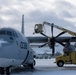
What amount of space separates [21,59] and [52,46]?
1028cm

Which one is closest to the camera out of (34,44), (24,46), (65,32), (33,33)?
(24,46)

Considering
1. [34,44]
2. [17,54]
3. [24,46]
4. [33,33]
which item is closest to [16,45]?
[17,54]

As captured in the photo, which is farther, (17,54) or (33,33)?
(33,33)

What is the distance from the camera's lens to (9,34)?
14.9m

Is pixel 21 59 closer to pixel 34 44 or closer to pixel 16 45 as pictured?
pixel 16 45

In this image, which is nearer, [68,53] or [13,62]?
[13,62]

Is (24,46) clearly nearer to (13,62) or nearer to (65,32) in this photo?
(13,62)

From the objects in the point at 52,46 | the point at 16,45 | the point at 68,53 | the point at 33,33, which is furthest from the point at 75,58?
the point at 16,45

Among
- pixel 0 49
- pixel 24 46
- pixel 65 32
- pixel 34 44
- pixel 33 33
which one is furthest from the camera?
pixel 34 44

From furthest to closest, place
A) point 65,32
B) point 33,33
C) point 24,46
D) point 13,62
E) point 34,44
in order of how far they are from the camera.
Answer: point 34,44, point 65,32, point 33,33, point 24,46, point 13,62

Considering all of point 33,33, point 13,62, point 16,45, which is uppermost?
point 33,33

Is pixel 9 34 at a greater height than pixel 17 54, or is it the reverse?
pixel 9 34

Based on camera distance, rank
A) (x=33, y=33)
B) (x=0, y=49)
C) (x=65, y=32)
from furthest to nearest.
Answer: (x=65, y=32) → (x=33, y=33) → (x=0, y=49)

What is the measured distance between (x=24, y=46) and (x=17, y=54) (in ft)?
6.01
